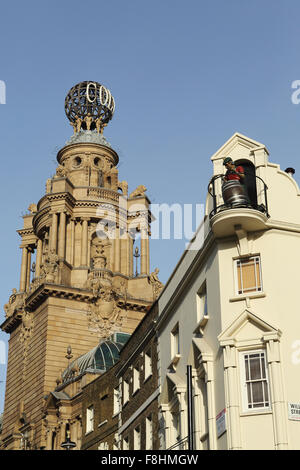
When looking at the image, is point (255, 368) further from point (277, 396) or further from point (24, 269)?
point (24, 269)

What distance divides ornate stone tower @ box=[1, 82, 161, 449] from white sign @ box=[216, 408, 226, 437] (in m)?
47.8

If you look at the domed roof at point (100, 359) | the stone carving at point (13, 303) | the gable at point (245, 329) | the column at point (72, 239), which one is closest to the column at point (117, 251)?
the column at point (72, 239)

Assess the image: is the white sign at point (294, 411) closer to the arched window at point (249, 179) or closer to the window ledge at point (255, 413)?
the window ledge at point (255, 413)

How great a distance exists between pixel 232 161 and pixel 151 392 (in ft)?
43.5

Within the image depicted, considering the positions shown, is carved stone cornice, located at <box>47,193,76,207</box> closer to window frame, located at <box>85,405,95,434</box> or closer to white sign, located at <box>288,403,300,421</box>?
window frame, located at <box>85,405,95,434</box>

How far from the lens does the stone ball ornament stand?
10619 centimetres

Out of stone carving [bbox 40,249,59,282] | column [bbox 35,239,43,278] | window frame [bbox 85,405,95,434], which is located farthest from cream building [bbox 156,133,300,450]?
column [bbox 35,239,43,278]

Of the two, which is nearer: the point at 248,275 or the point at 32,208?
the point at 248,275

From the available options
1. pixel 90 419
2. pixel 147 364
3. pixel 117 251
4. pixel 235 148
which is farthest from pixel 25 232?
pixel 235 148

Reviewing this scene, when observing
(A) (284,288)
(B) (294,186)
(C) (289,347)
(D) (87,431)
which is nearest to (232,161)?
(B) (294,186)

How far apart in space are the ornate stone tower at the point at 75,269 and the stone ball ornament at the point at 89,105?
0.12 metres

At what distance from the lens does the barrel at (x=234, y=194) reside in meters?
35.1

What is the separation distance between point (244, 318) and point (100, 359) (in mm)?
44276

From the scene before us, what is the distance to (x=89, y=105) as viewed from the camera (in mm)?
107000
